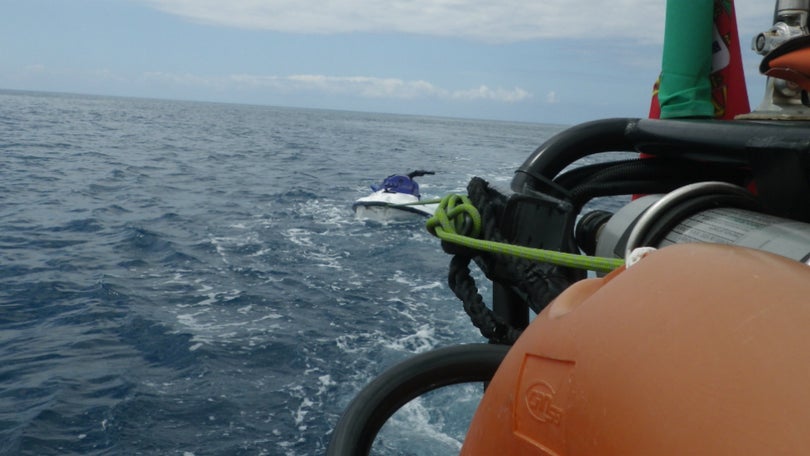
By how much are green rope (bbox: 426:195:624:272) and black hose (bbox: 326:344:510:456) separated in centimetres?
25

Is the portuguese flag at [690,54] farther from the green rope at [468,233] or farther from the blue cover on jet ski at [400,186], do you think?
the blue cover on jet ski at [400,186]

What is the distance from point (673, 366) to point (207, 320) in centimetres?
781

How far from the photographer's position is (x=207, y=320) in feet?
26.1

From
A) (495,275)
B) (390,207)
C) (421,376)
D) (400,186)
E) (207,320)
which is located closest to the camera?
(421,376)

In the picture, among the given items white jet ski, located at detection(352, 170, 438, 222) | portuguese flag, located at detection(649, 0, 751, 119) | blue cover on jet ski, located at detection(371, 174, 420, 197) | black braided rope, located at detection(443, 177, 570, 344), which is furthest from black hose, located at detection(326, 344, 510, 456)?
blue cover on jet ski, located at detection(371, 174, 420, 197)

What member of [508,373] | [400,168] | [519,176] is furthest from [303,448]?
[400,168]

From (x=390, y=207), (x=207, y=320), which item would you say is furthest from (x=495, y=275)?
(x=390, y=207)

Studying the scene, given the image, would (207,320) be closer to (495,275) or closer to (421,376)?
(495,275)

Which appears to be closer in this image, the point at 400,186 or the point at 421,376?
the point at 421,376

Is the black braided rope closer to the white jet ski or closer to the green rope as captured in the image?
the green rope

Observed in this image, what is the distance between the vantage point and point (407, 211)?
575 inches

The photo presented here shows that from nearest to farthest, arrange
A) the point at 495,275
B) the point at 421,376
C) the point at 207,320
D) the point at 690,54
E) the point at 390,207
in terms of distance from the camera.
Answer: the point at 421,376 → the point at 495,275 → the point at 690,54 → the point at 207,320 → the point at 390,207

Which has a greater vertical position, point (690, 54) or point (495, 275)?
point (690, 54)

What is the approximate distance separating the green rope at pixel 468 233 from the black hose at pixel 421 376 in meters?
0.25
